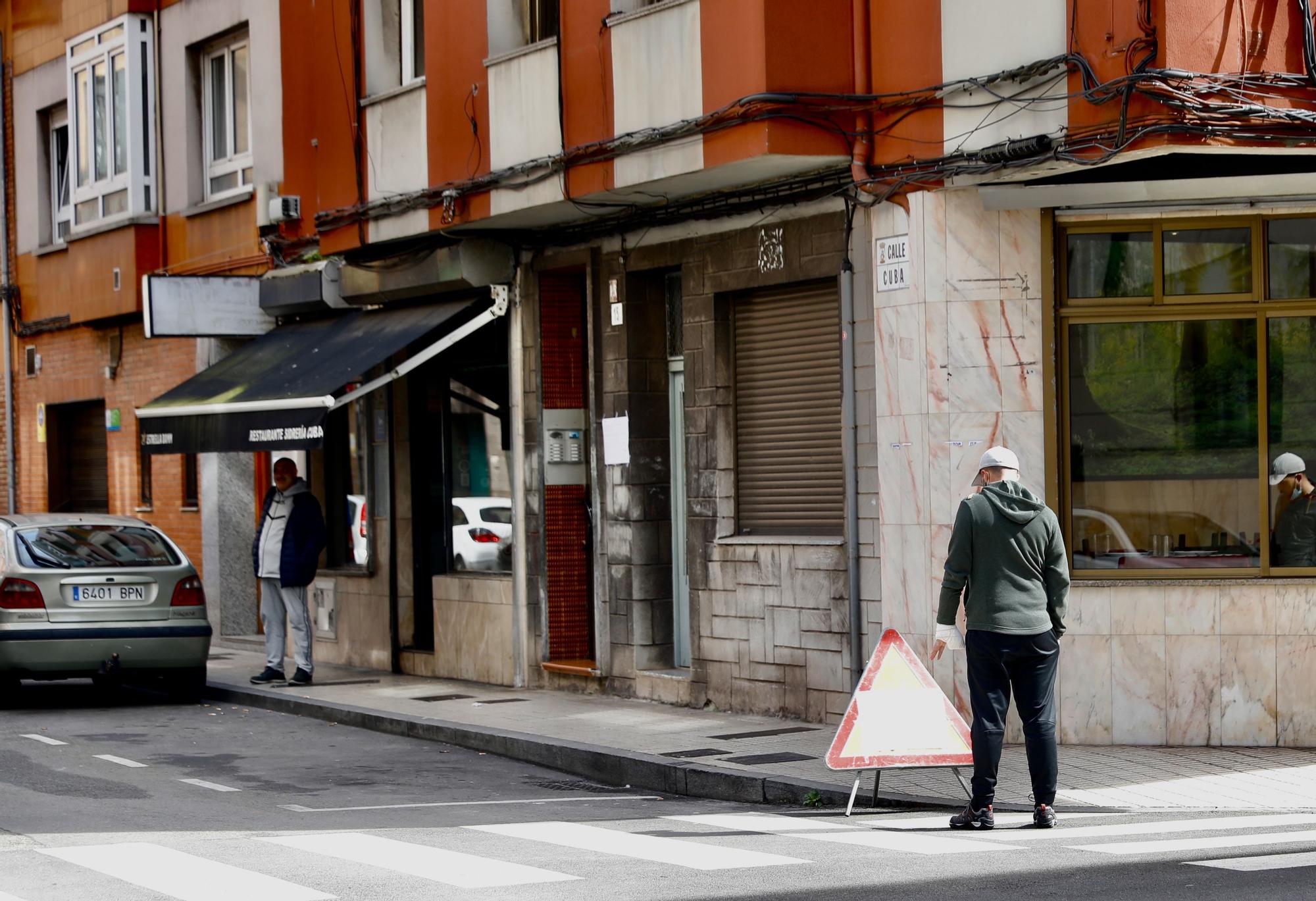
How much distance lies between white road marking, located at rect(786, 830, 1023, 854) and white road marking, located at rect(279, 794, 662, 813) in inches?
74.2

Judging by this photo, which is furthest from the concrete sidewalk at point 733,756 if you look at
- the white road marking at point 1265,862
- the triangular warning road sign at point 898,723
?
the white road marking at point 1265,862

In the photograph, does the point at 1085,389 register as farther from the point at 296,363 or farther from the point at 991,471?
the point at 296,363

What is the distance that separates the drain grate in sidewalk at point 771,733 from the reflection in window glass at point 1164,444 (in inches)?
83.2

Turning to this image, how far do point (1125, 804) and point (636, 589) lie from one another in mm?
5482

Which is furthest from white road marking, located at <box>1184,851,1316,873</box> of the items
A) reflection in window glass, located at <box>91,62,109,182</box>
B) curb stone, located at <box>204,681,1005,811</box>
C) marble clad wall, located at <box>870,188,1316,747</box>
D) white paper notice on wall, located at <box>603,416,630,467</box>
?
reflection in window glass, located at <box>91,62,109,182</box>

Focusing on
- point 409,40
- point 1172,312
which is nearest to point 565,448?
point 409,40

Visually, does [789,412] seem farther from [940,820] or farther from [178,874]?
[178,874]

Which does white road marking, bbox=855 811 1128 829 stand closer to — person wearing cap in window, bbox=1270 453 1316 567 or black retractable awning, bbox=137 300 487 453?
person wearing cap in window, bbox=1270 453 1316 567

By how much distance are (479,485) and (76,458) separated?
388 inches

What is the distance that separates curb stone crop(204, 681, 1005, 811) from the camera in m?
9.88

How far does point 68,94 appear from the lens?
22.5 metres

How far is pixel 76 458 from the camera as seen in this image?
2403cm

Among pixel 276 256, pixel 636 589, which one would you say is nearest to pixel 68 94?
pixel 276 256

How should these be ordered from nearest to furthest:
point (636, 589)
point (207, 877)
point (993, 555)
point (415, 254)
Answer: point (207, 877)
point (993, 555)
point (636, 589)
point (415, 254)
